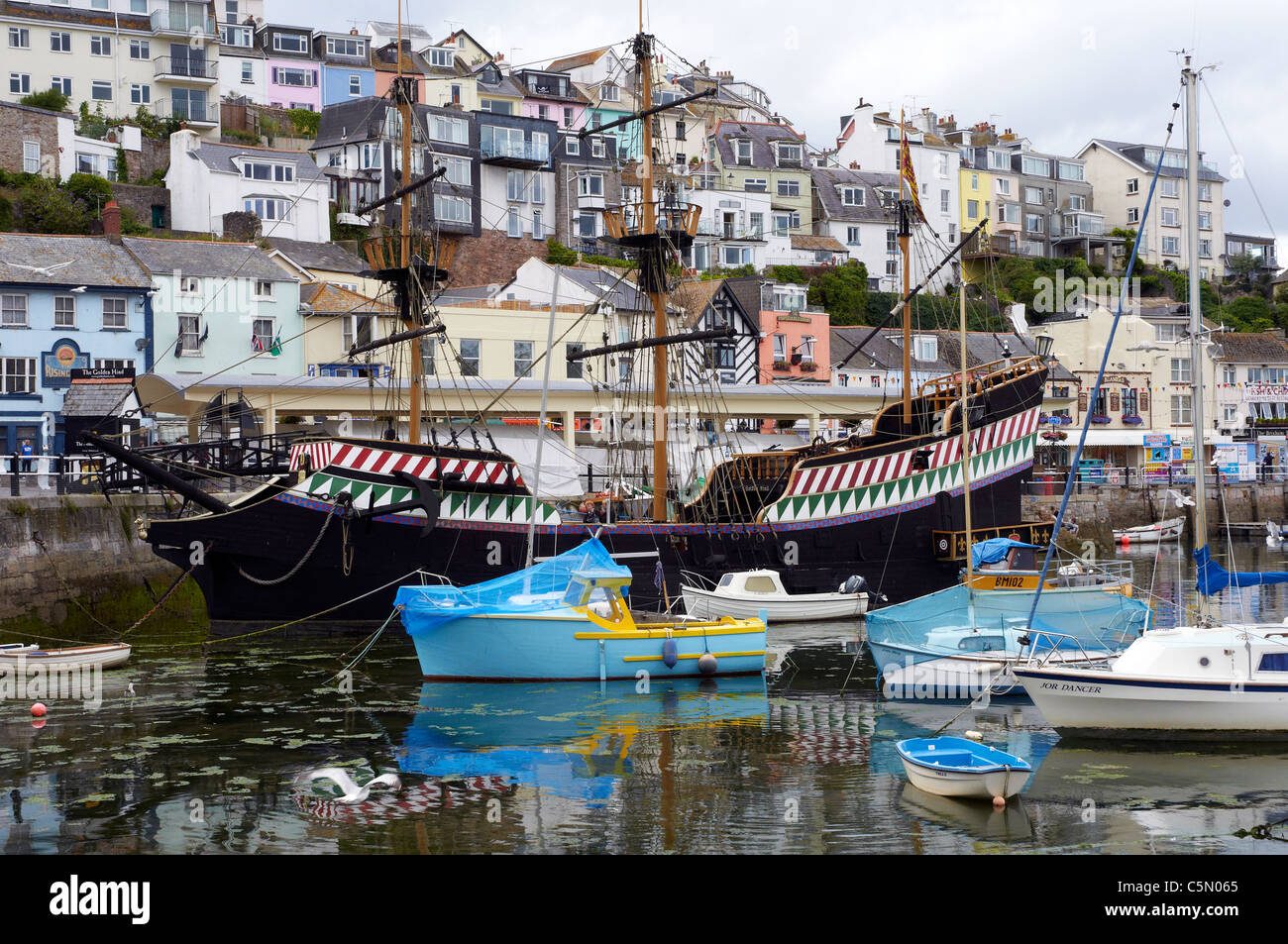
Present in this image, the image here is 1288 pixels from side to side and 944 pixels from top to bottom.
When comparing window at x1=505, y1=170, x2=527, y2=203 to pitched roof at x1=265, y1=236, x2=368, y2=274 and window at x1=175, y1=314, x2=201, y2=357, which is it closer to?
pitched roof at x1=265, y1=236, x2=368, y2=274

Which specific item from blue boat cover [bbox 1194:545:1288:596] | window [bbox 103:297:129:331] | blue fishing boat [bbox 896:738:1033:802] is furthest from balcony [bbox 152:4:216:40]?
blue fishing boat [bbox 896:738:1033:802]

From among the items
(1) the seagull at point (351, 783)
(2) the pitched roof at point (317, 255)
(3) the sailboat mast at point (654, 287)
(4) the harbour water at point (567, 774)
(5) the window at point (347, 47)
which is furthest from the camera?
(5) the window at point (347, 47)

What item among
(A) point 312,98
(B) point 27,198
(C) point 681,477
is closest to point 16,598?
(C) point 681,477

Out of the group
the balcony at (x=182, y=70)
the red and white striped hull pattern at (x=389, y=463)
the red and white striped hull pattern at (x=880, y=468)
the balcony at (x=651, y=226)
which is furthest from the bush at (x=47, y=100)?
the red and white striped hull pattern at (x=880, y=468)

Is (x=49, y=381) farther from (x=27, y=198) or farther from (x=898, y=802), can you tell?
A: (x=898, y=802)

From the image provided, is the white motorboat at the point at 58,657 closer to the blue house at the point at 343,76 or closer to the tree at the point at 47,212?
the tree at the point at 47,212

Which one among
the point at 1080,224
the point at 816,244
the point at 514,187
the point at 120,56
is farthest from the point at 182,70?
the point at 1080,224

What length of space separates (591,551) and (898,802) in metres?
10.7

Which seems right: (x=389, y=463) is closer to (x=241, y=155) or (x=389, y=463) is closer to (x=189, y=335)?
(x=189, y=335)

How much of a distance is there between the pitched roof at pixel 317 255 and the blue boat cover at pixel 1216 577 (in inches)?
1689

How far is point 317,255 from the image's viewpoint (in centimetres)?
6153

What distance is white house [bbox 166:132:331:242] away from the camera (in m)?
65.9

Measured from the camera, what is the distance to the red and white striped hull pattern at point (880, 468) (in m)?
37.7
